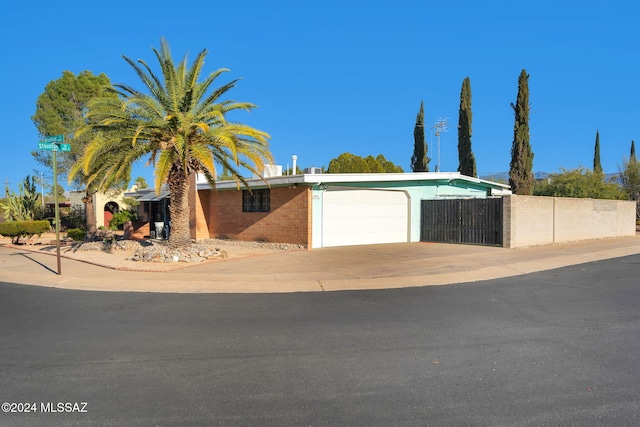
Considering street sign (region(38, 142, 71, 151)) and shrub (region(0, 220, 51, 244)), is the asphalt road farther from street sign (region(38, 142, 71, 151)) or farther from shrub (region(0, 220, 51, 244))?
shrub (region(0, 220, 51, 244))

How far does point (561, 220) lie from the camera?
20938 mm

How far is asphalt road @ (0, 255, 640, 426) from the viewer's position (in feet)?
12.7

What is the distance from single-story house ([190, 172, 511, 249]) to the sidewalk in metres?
1.81

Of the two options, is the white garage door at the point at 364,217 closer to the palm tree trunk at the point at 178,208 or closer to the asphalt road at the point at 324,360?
the palm tree trunk at the point at 178,208

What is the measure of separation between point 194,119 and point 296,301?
27.2 ft

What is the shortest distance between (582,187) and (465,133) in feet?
33.1

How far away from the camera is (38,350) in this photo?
559cm

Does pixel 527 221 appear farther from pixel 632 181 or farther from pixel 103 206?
pixel 103 206

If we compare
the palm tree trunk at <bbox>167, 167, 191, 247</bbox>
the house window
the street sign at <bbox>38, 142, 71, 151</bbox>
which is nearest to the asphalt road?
the street sign at <bbox>38, 142, 71, 151</bbox>

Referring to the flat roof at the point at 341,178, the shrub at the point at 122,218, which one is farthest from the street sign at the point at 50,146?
the shrub at the point at 122,218

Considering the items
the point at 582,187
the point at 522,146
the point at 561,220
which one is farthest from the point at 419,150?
the point at 561,220

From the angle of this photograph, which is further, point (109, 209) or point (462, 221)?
point (109, 209)

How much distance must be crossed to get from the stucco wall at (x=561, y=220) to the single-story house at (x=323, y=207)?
4.10 metres

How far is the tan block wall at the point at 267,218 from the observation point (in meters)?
18.0
